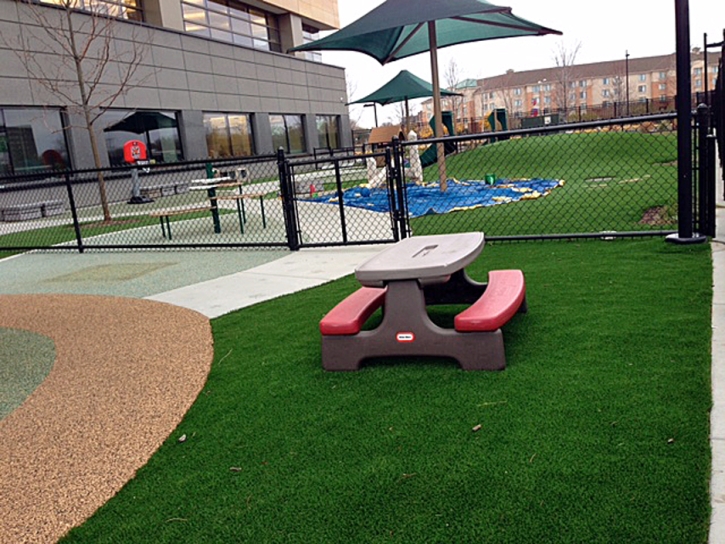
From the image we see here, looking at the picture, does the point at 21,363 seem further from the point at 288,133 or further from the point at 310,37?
the point at 310,37

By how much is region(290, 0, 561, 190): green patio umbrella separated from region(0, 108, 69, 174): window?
33.5ft

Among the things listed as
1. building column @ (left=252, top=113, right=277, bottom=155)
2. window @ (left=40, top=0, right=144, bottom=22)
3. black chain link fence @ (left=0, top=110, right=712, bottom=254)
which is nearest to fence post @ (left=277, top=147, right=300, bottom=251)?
black chain link fence @ (left=0, top=110, right=712, bottom=254)

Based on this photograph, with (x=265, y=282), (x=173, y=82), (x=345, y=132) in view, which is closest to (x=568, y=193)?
(x=265, y=282)

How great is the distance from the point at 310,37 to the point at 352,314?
126ft

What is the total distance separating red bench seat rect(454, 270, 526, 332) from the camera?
11.5 feet

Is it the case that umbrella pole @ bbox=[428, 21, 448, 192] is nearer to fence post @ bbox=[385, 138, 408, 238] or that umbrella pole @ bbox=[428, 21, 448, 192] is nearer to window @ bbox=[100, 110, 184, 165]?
fence post @ bbox=[385, 138, 408, 238]

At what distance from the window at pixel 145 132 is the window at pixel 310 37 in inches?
550

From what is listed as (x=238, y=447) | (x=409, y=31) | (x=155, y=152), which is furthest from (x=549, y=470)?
(x=155, y=152)

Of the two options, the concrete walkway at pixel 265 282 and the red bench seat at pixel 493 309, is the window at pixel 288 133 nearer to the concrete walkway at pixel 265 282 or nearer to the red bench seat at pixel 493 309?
the concrete walkway at pixel 265 282

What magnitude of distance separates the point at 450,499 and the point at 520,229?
655 centimetres

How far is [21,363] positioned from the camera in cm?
478

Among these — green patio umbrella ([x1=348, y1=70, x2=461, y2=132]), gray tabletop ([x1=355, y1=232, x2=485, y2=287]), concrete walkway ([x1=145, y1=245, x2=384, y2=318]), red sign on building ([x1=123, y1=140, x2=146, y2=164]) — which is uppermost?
green patio umbrella ([x1=348, y1=70, x2=461, y2=132])

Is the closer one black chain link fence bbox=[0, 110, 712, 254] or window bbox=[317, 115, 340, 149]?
black chain link fence bbox=[0, 110, 712, 254]

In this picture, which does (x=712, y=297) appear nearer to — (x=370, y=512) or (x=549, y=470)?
(x=549, y=470)
